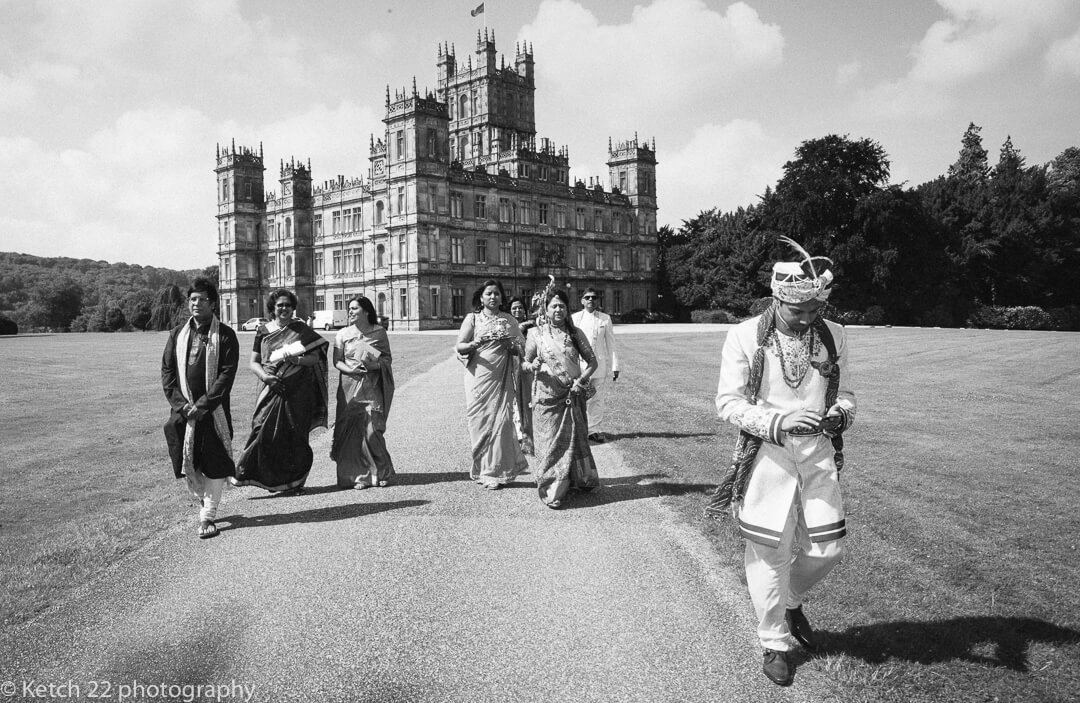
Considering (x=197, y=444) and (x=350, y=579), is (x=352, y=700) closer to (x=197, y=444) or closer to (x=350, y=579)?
(x=350, y=579)

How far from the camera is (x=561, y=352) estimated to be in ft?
25.4

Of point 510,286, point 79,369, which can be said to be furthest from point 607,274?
point 79,369

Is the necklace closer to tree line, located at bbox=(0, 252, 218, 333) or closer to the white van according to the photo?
the white van

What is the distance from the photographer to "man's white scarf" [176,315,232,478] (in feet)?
21.5

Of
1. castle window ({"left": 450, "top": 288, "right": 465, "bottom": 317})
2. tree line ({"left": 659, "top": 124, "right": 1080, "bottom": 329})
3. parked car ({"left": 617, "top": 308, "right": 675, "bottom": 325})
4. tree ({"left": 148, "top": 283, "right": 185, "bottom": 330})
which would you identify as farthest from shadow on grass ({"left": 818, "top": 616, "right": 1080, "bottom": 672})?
tree ({"left": 148, "top": 283, "right": 185, "bottom": 330})

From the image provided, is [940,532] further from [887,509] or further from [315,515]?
[315,515]

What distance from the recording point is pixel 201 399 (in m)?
6.55

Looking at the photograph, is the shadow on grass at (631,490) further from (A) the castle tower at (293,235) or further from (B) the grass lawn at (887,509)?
(A) the castle tower at (293,235)

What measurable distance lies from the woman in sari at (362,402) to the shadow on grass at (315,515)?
85 centimetres

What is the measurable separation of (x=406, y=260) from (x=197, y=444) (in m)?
52.3

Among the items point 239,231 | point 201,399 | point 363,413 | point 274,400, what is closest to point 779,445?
point 201,399

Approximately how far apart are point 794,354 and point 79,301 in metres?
98.9

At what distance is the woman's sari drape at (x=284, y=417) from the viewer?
7.62 meters

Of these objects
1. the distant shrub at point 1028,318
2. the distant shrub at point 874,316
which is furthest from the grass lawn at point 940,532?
the distant shrub at point 1028,318
